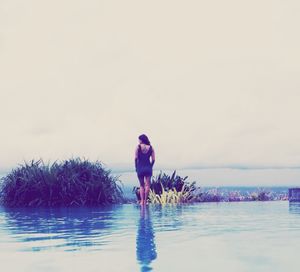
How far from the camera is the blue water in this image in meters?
6.03

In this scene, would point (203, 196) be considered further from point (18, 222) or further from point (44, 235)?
point (44, 235)

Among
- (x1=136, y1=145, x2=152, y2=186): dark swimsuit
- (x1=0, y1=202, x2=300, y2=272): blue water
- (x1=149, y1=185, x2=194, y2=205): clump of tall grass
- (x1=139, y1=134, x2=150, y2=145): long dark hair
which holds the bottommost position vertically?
(x1=0, y1=202, x2=300, y2=272): blue water

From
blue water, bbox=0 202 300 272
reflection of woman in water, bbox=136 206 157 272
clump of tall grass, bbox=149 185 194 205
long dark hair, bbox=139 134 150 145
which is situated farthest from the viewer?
clump of tall grass, bbox=149 185 194 205

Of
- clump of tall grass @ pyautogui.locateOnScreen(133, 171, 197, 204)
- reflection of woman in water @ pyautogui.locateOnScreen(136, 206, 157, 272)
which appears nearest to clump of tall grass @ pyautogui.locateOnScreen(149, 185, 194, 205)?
clump of tall grass @ pyautogui.locateOnScreen(133, 171, 197, 204)

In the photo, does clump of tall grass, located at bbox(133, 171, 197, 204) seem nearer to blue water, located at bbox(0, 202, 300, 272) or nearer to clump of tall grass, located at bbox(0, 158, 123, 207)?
clump of tall grass, located at bbox(0, 158, 123, 207)

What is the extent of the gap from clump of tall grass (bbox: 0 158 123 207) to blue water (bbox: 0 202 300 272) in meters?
6.41

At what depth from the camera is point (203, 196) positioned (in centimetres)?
2072

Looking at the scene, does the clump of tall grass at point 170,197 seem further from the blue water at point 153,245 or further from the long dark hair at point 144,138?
the blue water at point 153,245

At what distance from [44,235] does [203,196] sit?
12.1m

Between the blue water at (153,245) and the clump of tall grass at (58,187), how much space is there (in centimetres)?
641

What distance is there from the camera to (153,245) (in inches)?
290

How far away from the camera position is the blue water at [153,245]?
6031 millimetres

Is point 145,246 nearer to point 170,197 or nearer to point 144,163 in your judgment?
point 144,163

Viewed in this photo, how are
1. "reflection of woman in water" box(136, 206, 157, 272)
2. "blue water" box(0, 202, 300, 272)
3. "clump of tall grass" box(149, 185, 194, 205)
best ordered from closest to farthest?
"blue water" box(0, 202, 300, 272) → "reflection of woman in water" box(136, 206, 157, 272) → "clump of tall grass" box(149, 185, 194, 205)
